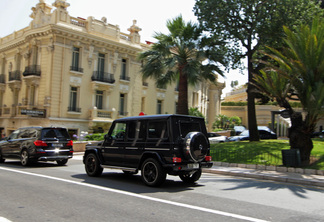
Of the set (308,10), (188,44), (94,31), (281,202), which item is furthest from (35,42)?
(281,202)

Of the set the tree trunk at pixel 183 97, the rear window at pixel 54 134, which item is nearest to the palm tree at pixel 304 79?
the tree trunk at pixel 183 97

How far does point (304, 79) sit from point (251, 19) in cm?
997

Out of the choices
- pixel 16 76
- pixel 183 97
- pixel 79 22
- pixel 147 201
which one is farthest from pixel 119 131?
pixel 16 76

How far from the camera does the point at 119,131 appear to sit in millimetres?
10164

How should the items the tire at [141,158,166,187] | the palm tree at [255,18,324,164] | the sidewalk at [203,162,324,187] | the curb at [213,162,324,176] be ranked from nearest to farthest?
the tire at [141,158,166,187]
the sidewalk at [203,162,324,187]
the curb at [213,162,324,176]
the palm tree at [255,18,324,164]

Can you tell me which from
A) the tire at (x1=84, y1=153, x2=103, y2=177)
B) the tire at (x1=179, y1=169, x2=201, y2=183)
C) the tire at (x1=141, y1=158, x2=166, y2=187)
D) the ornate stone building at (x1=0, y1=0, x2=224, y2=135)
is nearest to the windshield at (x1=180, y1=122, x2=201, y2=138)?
the tire at (x1=141, y1=158, x2=166, y2=187)

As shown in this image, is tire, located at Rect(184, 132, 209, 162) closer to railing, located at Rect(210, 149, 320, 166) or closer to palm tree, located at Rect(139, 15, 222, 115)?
railing, located at Rect(210, 149, 320, 166)

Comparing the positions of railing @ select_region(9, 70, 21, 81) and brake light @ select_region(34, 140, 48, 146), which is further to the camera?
railing @ select_region(9, 70, 21, 81)

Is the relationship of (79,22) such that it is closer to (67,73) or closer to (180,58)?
(67,73)

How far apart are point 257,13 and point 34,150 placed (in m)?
17.1

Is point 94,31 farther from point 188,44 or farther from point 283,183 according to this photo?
point 283,183

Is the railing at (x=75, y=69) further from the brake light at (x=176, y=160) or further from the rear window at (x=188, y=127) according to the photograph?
the brake light at (x=176, y=160)

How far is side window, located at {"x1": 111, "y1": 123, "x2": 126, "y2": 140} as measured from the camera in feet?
32.9

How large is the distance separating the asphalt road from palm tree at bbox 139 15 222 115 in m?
12.2
